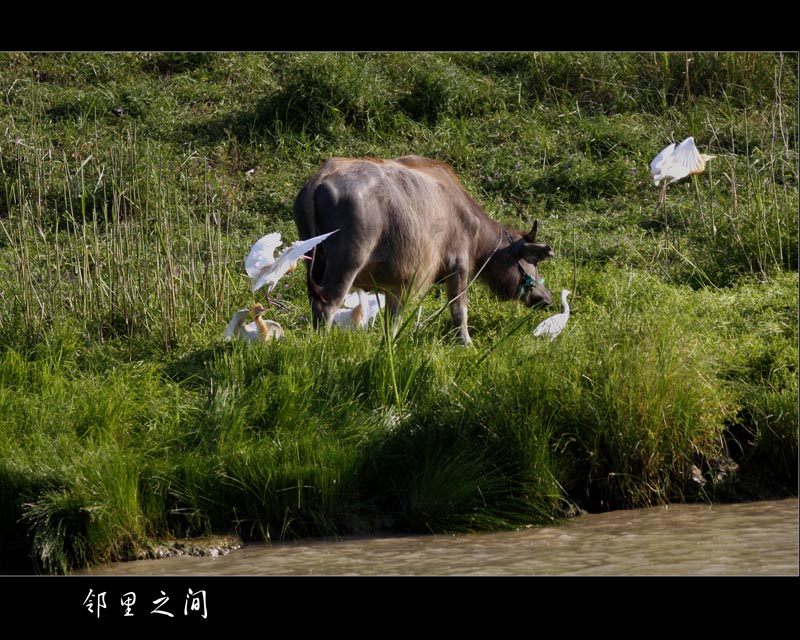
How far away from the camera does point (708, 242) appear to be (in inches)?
362

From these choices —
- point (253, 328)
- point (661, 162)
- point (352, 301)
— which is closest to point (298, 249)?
point (253, 328)

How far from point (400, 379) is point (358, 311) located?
130 centimetres

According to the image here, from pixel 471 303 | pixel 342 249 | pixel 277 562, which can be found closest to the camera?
pixel 277 562

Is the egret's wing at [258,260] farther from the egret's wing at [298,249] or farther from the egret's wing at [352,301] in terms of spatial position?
the egret's wing at [352,301]

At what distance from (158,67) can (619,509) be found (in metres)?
9.08

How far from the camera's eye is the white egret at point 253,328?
277 inches

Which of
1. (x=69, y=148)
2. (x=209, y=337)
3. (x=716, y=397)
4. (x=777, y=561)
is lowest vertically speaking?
(x=777, y=561)

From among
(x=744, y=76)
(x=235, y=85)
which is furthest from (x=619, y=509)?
(x=235, y=85)

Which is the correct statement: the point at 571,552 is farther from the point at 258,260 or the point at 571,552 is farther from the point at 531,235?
the point at 531,235

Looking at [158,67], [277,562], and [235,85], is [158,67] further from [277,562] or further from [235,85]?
[277,562]

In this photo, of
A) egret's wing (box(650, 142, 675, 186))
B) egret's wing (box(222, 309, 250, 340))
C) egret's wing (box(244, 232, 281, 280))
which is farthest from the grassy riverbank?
egret's wing (box(650, 142, 675, 186))

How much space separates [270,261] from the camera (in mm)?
6957

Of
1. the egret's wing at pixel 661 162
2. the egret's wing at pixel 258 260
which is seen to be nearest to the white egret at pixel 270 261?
the egret's wing at pixel 258 260

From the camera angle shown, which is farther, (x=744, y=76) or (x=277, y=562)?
(x=744, y=76)
